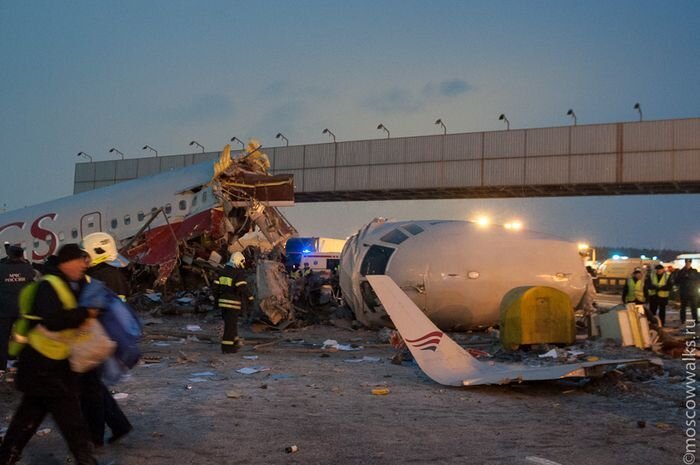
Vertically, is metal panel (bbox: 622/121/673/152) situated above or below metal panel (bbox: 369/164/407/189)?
above

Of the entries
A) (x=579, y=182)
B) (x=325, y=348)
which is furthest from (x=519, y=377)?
(x=579, y=182)

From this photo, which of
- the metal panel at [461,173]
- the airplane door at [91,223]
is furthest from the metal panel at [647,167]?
the airplane door at [91,223]

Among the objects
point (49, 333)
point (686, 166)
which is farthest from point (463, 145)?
point (49, 333)

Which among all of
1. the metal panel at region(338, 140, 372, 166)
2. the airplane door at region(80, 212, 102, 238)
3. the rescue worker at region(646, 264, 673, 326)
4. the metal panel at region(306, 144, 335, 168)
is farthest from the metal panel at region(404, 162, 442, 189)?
the airplane door at region(80, 212, 102, 238)

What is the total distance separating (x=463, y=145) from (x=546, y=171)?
447 centimetres

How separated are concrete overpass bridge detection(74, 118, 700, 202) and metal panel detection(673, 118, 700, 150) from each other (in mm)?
41

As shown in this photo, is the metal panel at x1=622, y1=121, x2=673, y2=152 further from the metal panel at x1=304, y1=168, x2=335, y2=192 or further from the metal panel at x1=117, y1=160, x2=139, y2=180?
the metal panel at x1=117, y1=160, x2=139, y2=180

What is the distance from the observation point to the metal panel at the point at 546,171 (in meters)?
32.2

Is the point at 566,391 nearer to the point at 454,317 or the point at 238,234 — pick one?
the point at 454,317

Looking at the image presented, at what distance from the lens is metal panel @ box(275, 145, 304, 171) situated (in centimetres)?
3931

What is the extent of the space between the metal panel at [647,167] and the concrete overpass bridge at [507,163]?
43 mm

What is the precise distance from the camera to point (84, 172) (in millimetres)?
47812

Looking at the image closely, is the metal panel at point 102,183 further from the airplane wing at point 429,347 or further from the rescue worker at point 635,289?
the airplane wing at point 429,347

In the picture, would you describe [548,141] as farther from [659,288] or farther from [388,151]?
[659,288]
